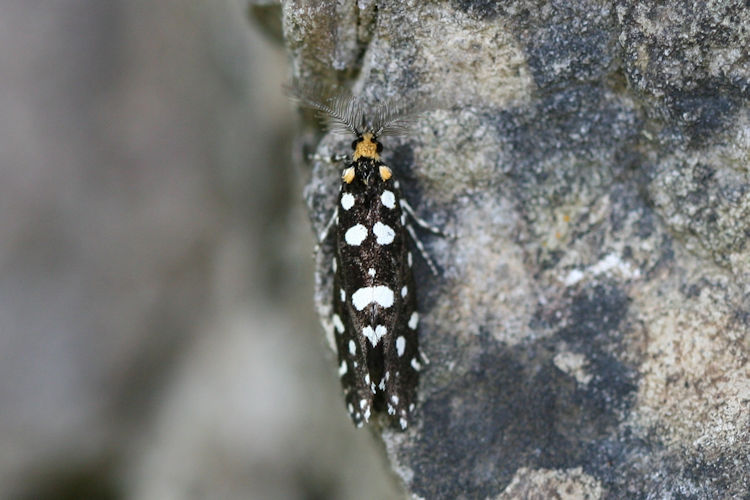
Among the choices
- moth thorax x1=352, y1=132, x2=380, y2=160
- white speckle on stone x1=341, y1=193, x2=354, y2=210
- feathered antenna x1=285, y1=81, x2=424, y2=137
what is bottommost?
white speckle on stone x1=341, y1=193, x2=354, y2=210

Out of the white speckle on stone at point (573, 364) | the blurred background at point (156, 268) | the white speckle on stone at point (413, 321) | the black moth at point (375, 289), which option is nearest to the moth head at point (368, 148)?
the black moth at point (375, 289)

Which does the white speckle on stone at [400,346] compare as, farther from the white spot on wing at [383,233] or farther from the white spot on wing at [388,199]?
the white spot on wing at [388,199]

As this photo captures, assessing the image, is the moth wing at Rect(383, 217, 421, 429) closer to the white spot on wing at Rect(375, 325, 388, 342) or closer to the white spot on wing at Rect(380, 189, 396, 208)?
the white spot on wing at Rect(375, 325, 388, 342)

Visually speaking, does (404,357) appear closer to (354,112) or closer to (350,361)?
(350,361)

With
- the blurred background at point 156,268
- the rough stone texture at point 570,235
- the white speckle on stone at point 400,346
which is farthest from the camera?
the blurred background at point 156,268

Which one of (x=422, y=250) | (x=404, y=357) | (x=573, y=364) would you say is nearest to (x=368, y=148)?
(x=422, y=250)

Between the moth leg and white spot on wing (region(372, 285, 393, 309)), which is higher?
the moth leg

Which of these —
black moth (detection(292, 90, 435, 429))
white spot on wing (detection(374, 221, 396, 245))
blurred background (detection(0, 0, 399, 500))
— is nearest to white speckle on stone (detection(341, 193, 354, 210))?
black moth (detection(292, 90, 435, 429))
